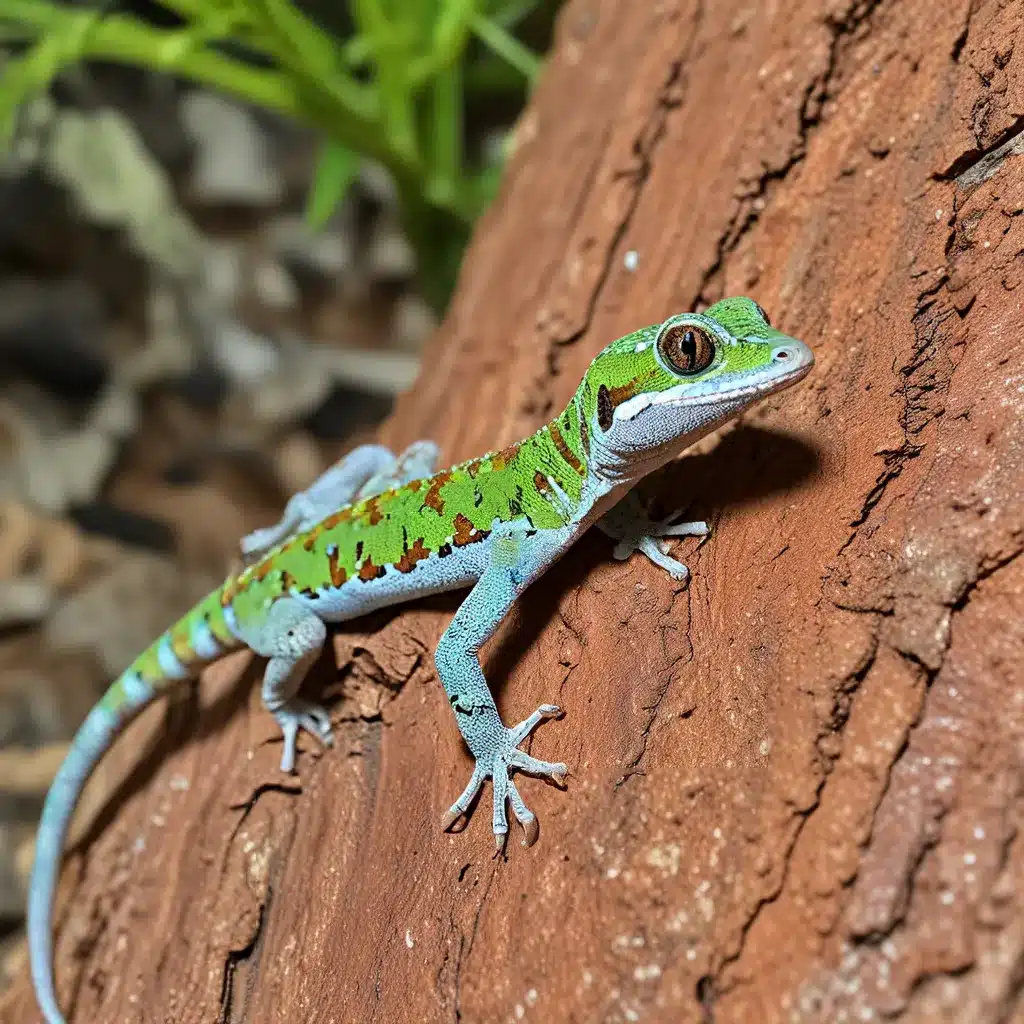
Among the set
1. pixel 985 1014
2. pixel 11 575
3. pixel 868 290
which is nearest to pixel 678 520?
pixel 868 290

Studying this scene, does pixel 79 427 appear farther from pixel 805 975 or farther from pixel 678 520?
pixel 805 975

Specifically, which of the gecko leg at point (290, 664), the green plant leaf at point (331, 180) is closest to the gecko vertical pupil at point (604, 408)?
the gecko leg at point (290, 664)

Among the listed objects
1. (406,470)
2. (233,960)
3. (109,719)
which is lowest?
(233,960)

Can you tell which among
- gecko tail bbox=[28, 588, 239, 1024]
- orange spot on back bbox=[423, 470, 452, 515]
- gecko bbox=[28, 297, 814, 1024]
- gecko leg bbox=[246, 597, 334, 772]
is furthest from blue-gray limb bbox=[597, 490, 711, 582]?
gecko tail bbox=[28, 588, 239, 1024]

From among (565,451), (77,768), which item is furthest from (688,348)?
(77,768)

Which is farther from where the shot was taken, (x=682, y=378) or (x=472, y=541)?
(x=472, y=541)

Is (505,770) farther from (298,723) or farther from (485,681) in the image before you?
(298,723)

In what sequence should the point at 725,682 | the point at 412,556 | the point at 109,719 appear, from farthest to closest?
the point at 109,719
the point at 412,556
the point at 725,682

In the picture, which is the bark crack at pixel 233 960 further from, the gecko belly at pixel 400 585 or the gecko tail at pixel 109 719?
the gecko belly at pixel 400 585
